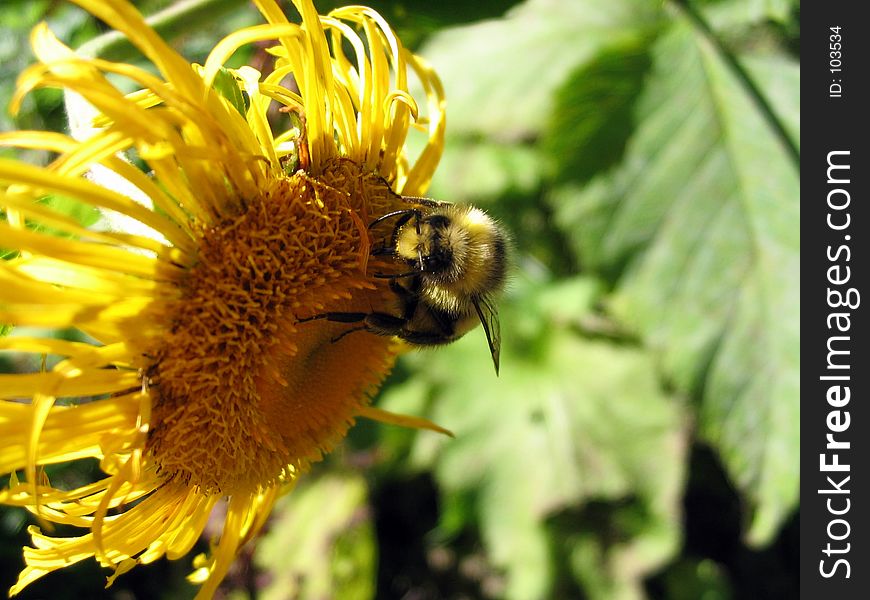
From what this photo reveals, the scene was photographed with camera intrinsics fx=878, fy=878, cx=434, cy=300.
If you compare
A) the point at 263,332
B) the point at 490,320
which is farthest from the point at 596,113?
the point at 263,332

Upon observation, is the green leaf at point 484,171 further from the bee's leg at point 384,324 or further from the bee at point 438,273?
the bee's leg at point 384,324

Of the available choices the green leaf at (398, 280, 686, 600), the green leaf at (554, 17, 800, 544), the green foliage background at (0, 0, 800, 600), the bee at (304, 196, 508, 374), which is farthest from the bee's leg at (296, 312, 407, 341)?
the green leaf at (554, 17, 800, 544)

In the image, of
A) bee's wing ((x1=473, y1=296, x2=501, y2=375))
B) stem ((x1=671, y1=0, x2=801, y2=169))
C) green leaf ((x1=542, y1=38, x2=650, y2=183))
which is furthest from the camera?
stem ((x1=671, y1=0, x2=801, y2=169))

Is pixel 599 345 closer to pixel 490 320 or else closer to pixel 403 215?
pixel 490 320

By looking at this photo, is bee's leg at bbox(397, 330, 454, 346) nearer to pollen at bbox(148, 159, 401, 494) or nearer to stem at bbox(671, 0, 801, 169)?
pollen at bbox(148, 159, 401, 494)

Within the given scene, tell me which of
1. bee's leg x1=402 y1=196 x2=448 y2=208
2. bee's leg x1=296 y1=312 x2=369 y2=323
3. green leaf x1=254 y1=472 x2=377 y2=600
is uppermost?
bee's leg x1=402 y1=196 x2=448 y2=208

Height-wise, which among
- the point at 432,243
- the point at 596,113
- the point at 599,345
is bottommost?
the point at 599,345
